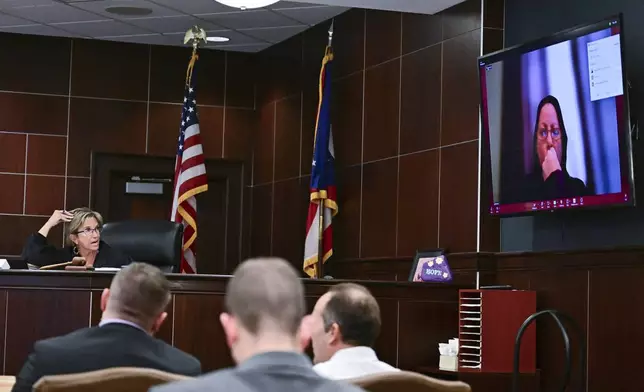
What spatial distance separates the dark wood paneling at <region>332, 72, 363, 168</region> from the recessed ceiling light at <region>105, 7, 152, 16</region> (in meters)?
1.67

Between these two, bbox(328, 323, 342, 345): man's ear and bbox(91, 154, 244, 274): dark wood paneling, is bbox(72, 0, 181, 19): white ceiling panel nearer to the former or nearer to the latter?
bbox(91, 154, 244, 274): dark wood paneling

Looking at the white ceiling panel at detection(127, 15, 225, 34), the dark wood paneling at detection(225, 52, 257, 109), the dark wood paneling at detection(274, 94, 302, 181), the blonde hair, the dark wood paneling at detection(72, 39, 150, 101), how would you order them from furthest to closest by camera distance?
1. the dark wood paneling at detection(225, 52, 257, 109)
2. the dark wood paneling at detection(72, 39, 150, 101)
3. the dark wood paneling at detection(274, 94, 302, 181)
4. the white ceiling panel at detection(127, 15, 225, 34)
5. the blonde hair

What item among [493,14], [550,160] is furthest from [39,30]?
[550,160]

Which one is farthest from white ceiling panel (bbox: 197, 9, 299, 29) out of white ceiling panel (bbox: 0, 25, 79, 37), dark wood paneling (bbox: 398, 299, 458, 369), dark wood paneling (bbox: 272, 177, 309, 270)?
dark wood paneling (bbox: 398, 299, 458, 369)

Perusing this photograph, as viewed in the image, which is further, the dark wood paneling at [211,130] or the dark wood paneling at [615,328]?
the dark wood paneling at [211,130]

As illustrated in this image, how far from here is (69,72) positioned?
9.89 metres

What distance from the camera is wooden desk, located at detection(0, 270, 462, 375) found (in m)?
5.98

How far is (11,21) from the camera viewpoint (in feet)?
30.5

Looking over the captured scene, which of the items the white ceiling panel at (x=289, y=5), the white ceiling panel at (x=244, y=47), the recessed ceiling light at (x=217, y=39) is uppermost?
the white ceiling panel at (x=244, y=47)

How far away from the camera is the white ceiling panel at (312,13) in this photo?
28.5 feet

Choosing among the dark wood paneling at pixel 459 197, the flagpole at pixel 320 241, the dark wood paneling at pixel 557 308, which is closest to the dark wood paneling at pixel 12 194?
the flagpole at pixel 320 241

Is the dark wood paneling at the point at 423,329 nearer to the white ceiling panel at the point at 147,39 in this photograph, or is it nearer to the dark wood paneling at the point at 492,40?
the dark wood paneling at the point at 492,40

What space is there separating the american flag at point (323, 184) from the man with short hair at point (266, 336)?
21.1ft

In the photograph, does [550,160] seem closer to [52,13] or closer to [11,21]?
[52,13]
